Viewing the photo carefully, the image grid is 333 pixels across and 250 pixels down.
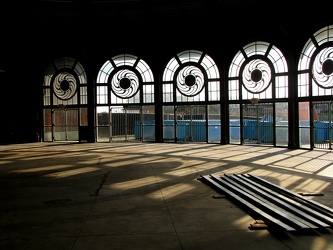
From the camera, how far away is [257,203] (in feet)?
16.6

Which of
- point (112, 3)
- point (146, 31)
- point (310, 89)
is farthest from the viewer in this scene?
point (146, 31)

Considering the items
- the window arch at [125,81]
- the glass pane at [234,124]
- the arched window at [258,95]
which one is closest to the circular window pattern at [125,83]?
the window arch at [125,81]

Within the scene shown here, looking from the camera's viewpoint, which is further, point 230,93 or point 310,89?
point 230,93

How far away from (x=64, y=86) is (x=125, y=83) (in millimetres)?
3898

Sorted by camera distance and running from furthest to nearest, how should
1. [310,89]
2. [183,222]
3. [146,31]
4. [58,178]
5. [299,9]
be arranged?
[146,31] → [310,89] → [299,9] → [58,178] → [183,222]

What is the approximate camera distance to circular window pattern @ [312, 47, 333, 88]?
43.3 ft

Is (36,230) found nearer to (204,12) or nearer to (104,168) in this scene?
(104,168)

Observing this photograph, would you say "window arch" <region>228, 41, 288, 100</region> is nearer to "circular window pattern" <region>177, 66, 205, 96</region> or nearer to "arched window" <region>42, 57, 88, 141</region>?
"circular window pattern" <region>177, 66, 205, 96</region>

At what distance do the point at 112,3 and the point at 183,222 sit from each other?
14.0 m

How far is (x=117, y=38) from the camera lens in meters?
18.3

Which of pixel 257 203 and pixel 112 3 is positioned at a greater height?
pixel 112 3

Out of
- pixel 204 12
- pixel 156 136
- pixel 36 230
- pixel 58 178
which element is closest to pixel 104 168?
pixel 58 178

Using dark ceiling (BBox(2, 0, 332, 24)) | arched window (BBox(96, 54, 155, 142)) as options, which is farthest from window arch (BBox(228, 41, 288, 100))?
arched window (BBox(96, 54, 155, 142))

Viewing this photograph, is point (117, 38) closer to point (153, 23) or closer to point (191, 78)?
point (153, 23)
